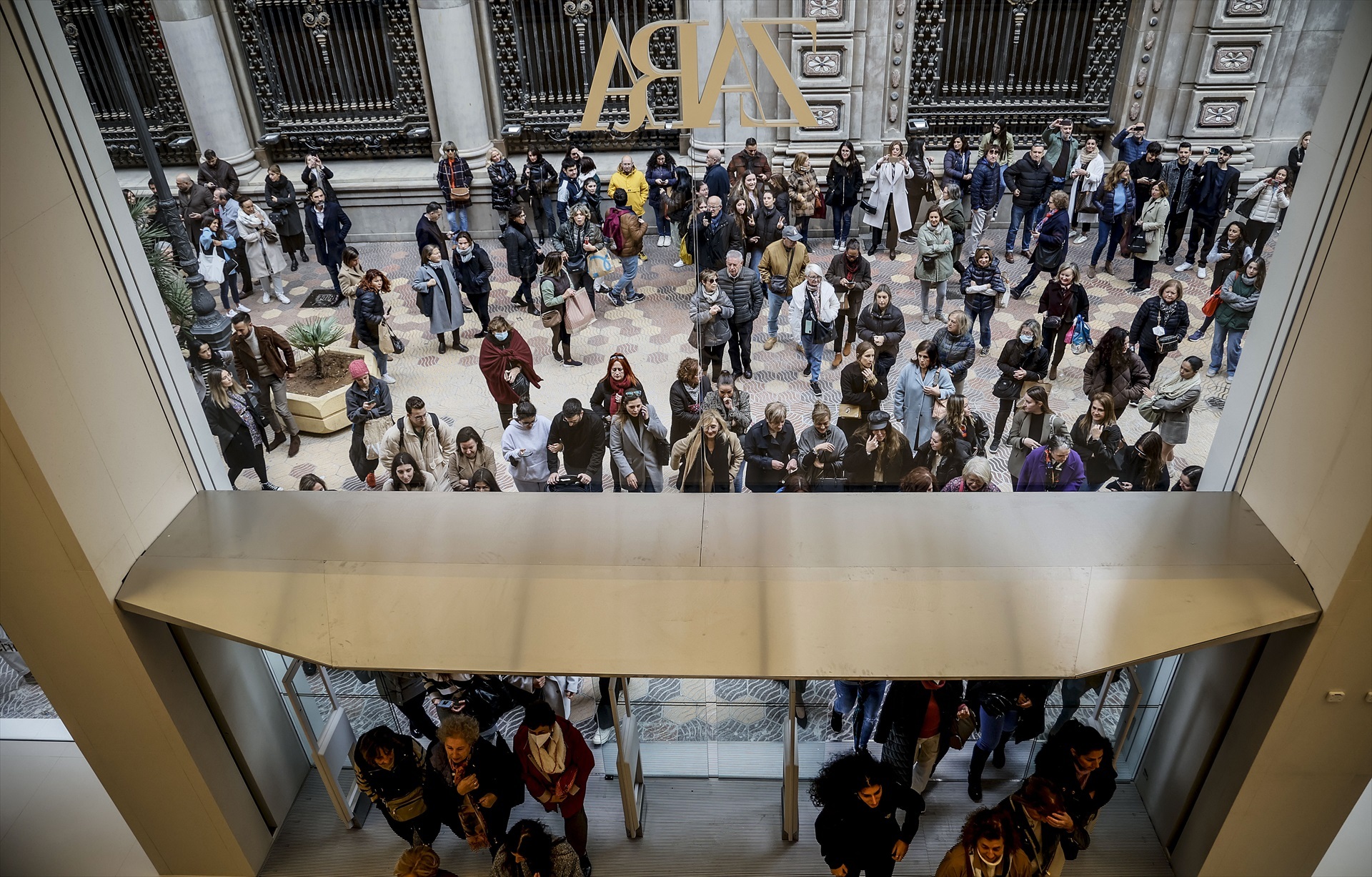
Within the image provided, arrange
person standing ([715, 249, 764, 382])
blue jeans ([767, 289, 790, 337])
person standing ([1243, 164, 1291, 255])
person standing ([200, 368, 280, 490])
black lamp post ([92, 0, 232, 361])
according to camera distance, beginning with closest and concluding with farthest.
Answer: person standing ([1243, 164, 1291, 255]), black lamp post ([92, 0, 232, 361]), person standing ([200, 368, 280, 490]), person standing ([715, 249, 764, 382]), blue jeans ([767, 289, 790, 337])

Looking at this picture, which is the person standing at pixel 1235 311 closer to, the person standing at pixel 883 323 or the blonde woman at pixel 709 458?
the person standing at pixel 883 323

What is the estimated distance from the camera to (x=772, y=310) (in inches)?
257

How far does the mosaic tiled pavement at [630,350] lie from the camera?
6.26 metres

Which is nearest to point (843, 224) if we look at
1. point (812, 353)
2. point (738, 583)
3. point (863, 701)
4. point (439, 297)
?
point (812, 353)

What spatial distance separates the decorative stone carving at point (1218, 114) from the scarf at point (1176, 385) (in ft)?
4.79

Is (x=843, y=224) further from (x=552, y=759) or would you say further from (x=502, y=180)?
(x=552, y=759)

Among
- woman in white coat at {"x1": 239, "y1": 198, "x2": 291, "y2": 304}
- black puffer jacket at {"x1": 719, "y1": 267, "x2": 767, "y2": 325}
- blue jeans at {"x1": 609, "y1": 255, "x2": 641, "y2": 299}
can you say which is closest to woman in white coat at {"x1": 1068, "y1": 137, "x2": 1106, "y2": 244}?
black puffer jacket at {"x1": 719, "y1": 267, "x2": 767, "y2": 325}

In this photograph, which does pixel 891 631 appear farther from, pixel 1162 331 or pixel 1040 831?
pixel 1162 331

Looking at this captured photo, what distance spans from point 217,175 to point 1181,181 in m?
6.37

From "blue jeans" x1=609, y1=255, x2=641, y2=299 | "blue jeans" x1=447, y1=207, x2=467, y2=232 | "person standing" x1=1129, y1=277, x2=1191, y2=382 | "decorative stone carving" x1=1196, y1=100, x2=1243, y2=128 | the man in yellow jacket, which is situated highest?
"decorative stone carving" x1=1196, y1=100, x2=1243, y2=128

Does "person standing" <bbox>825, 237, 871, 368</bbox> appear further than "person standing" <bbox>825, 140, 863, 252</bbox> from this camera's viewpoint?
Yes

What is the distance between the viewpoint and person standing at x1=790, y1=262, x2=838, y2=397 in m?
6.57

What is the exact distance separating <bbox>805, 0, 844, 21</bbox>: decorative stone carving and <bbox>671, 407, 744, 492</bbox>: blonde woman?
239cm

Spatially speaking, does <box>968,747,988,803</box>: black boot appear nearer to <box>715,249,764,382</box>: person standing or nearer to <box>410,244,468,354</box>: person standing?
<box>715,249,764,382</box>: person standing
